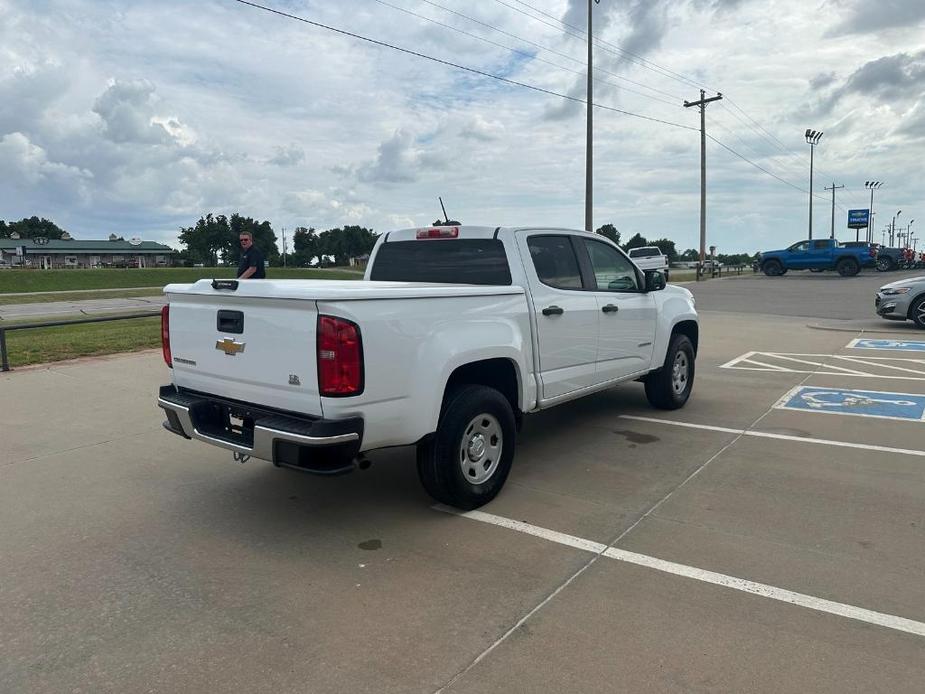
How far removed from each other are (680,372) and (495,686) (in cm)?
523

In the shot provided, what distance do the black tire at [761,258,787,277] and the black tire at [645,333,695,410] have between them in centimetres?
3506

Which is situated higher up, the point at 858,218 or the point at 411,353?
the point at 858,218

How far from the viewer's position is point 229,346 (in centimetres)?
407

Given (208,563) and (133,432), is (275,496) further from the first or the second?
(133,432)

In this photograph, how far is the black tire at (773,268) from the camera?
127ft

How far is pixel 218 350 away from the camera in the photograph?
4.17m

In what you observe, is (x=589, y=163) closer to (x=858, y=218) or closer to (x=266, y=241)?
(x=858, y=218)

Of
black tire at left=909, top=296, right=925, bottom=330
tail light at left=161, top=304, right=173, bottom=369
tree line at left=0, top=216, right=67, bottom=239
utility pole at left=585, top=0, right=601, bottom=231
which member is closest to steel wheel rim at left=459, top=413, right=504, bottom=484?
tail light at left=161, top=304, right=173, bottom=369

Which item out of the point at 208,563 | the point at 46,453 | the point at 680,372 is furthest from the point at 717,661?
the point at 46,453

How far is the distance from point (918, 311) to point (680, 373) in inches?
391

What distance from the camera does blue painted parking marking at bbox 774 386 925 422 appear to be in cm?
696

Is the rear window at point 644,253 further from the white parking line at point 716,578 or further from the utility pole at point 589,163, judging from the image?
the white parking line at point 716,578

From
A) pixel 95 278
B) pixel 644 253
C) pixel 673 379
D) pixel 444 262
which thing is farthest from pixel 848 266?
pixel 95 278

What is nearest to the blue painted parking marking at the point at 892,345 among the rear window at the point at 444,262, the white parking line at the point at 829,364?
the white parking line at the point at 829,364
